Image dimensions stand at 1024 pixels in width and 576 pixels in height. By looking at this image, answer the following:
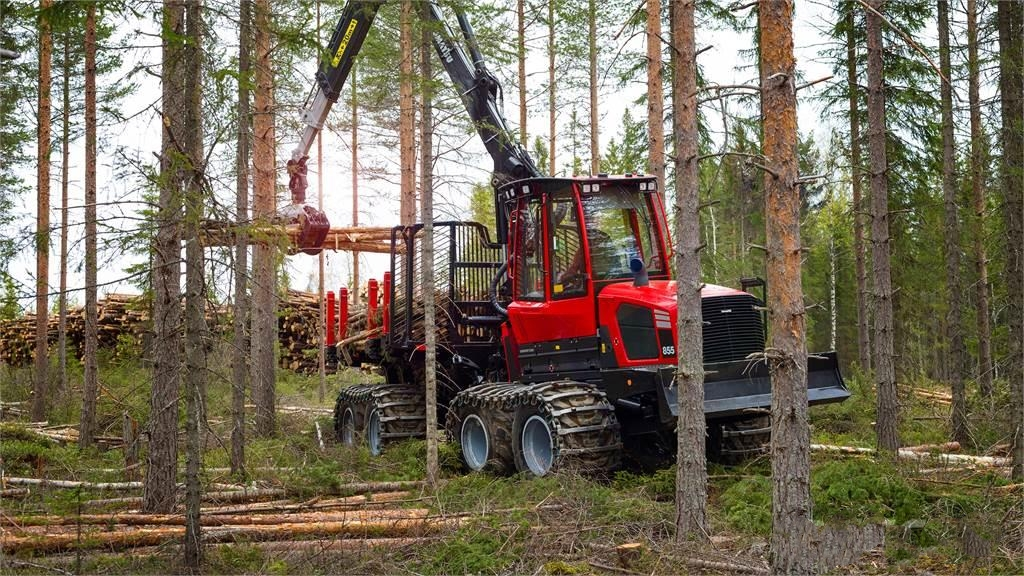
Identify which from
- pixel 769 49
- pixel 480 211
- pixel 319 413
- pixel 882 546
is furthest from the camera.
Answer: pixel 480 211

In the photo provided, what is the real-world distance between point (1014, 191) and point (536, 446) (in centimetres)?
667

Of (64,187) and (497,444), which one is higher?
(64,187)

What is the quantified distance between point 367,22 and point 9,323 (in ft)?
54.9

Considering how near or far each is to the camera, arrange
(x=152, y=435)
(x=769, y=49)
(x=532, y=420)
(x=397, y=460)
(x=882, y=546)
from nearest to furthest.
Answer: (x=769, y=49) → (x=882, y=546) → (x=152, y=435) → (x=532, y=420) → (x=397, y=460)

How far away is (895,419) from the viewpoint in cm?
1088

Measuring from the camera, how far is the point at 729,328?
380 inches

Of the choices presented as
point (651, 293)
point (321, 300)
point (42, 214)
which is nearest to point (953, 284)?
point (651, 293)

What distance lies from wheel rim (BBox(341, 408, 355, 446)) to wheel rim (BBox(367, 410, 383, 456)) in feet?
2.14

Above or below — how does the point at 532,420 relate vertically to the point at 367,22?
below

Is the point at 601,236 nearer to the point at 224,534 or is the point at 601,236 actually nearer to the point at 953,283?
the point at 224,534

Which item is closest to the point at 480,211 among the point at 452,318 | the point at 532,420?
the point at 452,318

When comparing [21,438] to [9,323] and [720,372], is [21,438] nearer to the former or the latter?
[720,372]

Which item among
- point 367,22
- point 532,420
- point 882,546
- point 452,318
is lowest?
point 882,546

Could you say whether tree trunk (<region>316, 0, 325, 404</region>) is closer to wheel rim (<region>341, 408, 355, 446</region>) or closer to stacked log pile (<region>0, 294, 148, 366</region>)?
wheel rim (<region>341, 408, 355, 446</region>)
